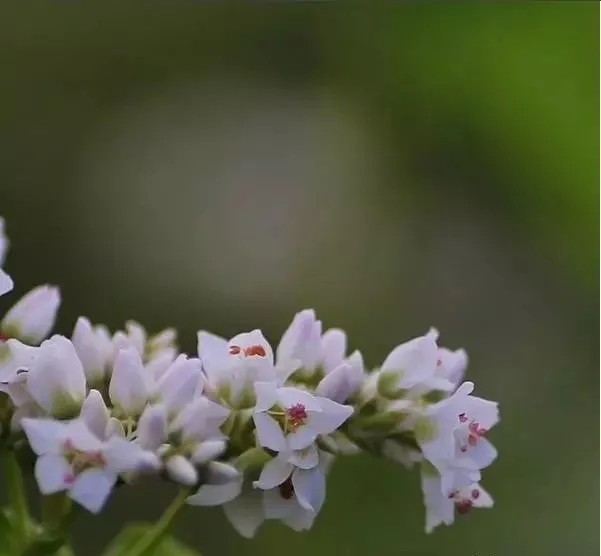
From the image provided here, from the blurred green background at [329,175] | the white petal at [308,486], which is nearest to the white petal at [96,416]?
the white petal at [308,486]

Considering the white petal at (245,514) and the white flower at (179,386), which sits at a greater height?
the white flower at (179,386)

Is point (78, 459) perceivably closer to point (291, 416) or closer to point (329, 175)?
point (291, 416)

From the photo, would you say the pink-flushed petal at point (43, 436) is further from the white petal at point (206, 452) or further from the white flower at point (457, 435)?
the white flower at point (457, 435)

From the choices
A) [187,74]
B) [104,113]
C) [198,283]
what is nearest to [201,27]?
[187,74]

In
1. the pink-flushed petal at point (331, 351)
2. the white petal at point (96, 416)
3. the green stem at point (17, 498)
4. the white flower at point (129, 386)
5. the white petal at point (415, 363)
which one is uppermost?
the white petal at point (415, 363)

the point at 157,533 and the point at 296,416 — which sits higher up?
the point at 296,416

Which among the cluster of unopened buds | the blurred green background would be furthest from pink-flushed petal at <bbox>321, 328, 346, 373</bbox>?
the blurred green background

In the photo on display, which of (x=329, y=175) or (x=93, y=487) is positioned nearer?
(x=93, y=487)

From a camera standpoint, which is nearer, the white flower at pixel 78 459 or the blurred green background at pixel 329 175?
the white flower at pixel 78 459

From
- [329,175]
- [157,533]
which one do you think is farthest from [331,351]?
[329,175]
